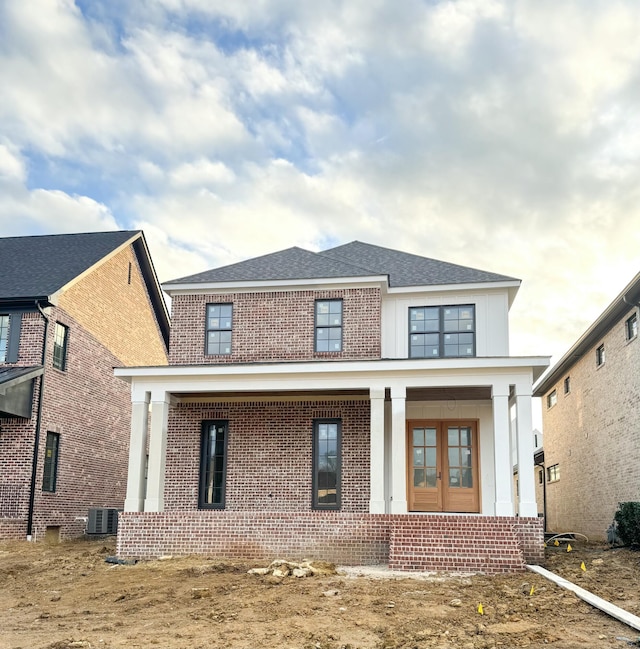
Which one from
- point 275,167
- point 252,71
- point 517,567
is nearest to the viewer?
point 517,567

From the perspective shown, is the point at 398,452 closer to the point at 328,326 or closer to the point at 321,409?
the point at 321,409

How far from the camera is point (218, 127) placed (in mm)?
16672

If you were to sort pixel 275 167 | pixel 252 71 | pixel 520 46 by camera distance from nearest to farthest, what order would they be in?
pixel 520 46 → pixel 252 71 → pixel 275 167

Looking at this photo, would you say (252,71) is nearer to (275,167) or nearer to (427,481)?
(275,167)

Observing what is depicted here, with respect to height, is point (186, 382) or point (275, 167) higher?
point (275, 167)

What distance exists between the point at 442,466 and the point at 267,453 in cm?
393

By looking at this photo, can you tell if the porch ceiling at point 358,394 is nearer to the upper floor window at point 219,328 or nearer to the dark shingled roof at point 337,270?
the upper floor window at point 219,328

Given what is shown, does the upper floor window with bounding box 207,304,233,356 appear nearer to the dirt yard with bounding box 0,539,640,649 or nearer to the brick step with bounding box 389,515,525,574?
the dirt yard with bounding box 0,539,640,649

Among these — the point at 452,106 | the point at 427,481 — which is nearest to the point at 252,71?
the point at 452,106

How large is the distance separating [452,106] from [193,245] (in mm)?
10264

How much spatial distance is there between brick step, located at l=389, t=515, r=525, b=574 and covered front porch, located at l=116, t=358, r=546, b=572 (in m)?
0.02

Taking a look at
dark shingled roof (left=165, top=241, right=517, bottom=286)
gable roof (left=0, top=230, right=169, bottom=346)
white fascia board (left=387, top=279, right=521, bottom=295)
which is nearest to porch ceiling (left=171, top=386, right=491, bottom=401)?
white fascia board (left=387, top=279, right=521, bottom=295)

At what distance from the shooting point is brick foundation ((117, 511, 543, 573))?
1222 cm

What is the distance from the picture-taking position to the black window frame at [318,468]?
15438mm
